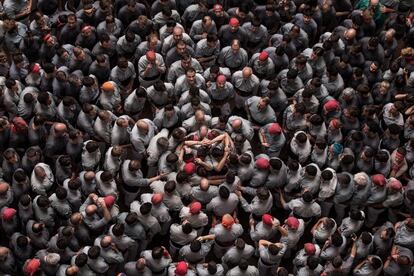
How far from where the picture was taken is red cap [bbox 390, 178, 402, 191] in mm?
12492

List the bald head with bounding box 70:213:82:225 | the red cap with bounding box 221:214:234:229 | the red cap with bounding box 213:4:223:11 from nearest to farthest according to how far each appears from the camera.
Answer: the bald head with bounding box 70:213:82:225
the red cap with bounding box 221:214:234:229
the red cap with bounding box 213:4:223:11

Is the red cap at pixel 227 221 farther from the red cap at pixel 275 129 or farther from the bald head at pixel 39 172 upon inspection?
the bald head at pixel 39 172

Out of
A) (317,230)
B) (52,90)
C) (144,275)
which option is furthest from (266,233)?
(52,90)

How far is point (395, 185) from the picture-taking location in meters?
12.5

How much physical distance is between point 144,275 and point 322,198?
383cm

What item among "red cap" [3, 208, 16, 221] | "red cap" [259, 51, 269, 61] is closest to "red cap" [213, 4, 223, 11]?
"red cap" [259, 51, 269, 61]

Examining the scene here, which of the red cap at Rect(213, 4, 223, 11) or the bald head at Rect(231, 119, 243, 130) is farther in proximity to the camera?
the red cap at Rect(213, 4, 223, 11)

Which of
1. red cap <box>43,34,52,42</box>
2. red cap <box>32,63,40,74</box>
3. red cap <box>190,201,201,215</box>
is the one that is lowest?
red cap <box>190,201,201,215</box>

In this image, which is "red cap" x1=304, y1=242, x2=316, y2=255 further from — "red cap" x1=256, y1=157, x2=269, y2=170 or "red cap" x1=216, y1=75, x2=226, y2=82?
"red cap" x1=216, y1=75, x2=226, y2=82

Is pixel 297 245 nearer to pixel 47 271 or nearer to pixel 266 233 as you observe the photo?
pixel 266 233

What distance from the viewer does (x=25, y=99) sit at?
507 inches

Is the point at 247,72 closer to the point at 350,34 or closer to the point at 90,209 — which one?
the point at 350,34

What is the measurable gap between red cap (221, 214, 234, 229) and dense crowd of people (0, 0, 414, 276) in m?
0.02

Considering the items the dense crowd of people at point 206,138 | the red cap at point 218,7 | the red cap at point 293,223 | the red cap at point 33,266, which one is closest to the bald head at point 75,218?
the dense crowd of people at point 206,138
